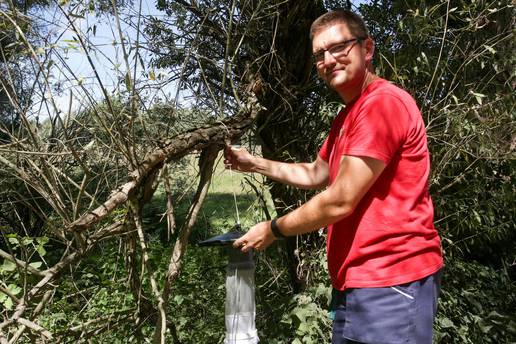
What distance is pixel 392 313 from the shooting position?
1.83m

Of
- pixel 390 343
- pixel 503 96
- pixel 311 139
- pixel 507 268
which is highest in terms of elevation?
pixel 503 96

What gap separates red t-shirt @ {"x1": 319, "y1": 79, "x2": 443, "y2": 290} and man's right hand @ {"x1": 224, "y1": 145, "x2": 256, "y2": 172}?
81 cm

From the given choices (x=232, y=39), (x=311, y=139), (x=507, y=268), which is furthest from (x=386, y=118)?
(x=507, y=268)

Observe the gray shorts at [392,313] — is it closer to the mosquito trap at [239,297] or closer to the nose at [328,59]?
the mosquito trap at [239,297]

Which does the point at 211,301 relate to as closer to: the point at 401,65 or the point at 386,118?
the point at 401,65

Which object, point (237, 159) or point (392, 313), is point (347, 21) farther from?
point (392, 313)

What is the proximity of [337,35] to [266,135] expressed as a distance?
1.67m

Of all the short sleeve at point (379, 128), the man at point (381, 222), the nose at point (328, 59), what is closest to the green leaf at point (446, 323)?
the man at point (381, 222)

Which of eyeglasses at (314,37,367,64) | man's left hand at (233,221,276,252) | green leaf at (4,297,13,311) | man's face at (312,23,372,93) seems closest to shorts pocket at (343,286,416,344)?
man's left hand at (233,221,276,252)

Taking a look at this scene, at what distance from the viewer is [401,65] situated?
146 inches

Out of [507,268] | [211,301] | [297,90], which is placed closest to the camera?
[297,90]

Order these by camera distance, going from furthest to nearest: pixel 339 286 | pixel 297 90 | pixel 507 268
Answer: pixel 507 268 → pixel 297 90 → pixel 339 286

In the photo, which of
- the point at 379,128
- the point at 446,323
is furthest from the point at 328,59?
the point at 446,323

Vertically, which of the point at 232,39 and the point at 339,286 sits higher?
the point at 232,39
